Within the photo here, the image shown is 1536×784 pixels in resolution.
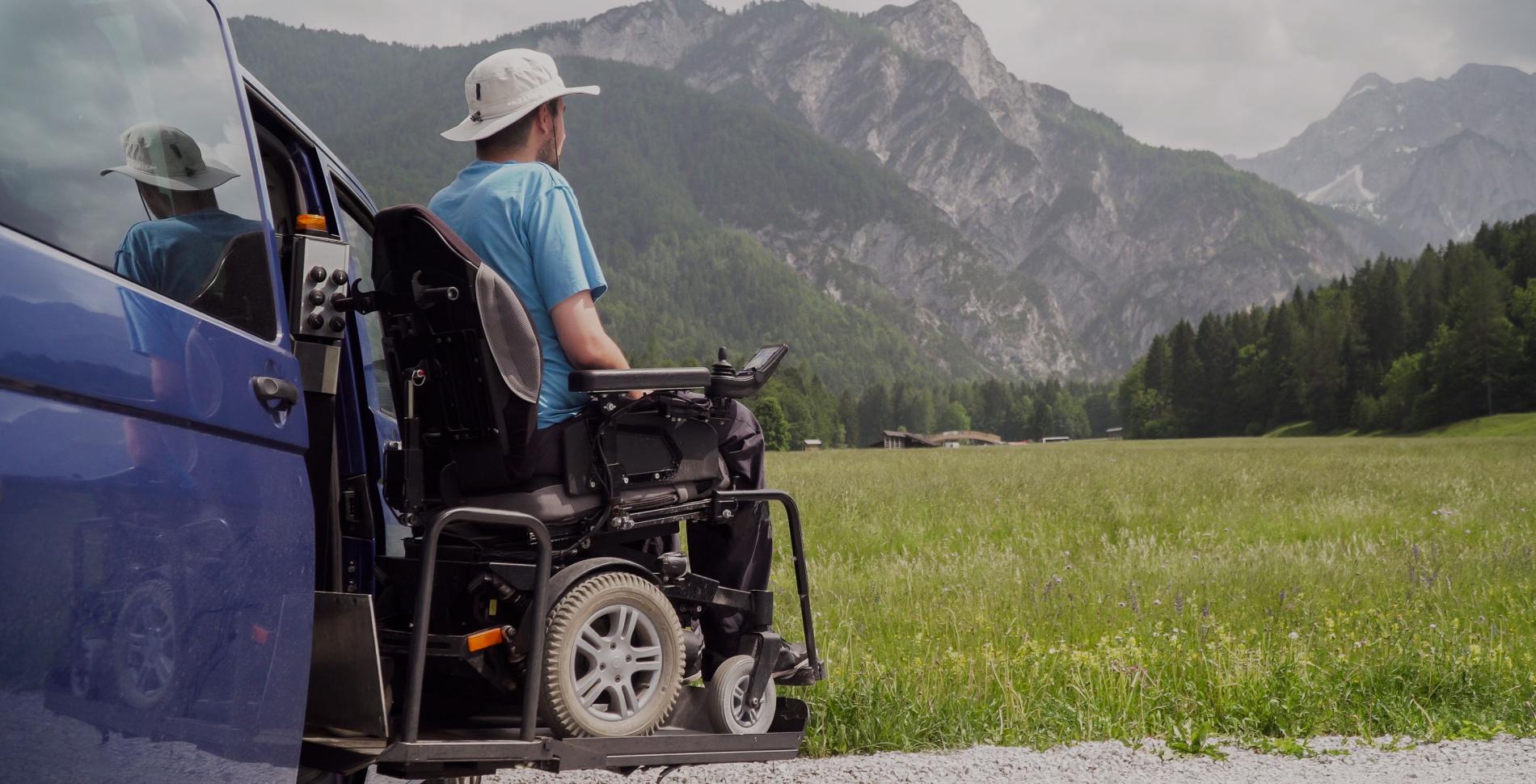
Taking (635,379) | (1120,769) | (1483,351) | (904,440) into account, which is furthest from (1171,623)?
(904,440)

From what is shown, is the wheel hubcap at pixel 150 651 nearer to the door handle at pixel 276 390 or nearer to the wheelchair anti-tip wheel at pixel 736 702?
the door handle at pixel 276 390

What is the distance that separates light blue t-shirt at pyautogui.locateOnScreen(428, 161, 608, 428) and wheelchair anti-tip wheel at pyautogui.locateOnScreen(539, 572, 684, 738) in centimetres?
57

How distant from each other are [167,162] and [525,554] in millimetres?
1386

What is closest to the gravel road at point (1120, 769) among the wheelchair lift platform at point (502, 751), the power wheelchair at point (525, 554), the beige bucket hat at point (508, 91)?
the power wheelchair at point (525, 554)

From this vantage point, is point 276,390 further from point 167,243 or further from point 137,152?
point 137,152

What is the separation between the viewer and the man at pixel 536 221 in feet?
11.4

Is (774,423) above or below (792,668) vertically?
above

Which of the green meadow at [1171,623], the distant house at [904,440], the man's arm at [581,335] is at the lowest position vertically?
the green meadow at [1171,623]

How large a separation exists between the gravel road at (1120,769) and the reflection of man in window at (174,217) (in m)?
2.52

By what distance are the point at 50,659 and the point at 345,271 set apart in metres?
1.54

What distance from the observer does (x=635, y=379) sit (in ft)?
11.0

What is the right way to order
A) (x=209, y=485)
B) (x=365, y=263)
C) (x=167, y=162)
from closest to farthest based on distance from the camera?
(x=209, y=485), (x=167, y=162), (x=365, y=263)

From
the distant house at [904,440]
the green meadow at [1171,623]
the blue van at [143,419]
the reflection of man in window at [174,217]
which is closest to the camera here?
the blue van at [143,419]

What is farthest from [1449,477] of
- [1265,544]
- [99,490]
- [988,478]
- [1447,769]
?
[99,490]
